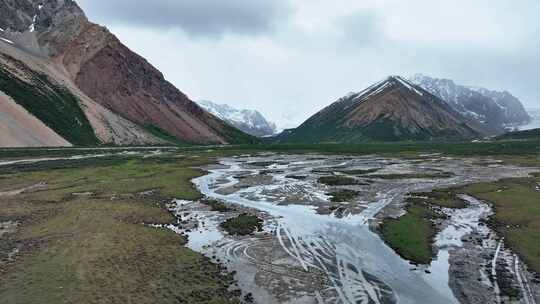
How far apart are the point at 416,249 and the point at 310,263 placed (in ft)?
32.0

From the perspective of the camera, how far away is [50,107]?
600 feet

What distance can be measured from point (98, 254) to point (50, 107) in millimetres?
167546

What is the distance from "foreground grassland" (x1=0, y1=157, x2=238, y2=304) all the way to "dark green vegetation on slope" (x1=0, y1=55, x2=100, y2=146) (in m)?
119

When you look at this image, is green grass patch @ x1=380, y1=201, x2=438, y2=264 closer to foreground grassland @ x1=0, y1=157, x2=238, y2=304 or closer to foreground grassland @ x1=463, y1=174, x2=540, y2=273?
foreground grassland @ x1=463, y1=174, x2=540, y2=273

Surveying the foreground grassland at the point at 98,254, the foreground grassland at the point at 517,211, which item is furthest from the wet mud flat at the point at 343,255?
the foreground grassland at the point at 98,254

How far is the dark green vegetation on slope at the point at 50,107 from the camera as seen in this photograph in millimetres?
173125

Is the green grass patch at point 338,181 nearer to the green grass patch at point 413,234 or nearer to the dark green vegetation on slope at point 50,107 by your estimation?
the green grass patch at point 413,234

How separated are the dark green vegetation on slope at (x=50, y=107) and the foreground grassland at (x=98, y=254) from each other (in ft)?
391

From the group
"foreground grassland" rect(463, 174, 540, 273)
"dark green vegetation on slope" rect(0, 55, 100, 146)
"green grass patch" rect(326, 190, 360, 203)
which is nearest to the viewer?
"foreground grassland" rect(463, 174, 540, 273)

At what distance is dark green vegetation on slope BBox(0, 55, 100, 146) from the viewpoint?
173125mm

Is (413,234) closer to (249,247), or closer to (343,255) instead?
(343,255)

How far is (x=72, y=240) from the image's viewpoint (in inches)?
1511

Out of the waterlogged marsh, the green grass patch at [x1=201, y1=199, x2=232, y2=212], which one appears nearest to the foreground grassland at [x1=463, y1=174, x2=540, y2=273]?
the waterlogged marsh

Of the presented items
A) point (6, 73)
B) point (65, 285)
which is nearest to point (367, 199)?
point (65, 285)
